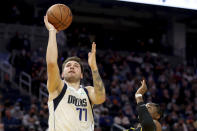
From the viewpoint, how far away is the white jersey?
372 cm

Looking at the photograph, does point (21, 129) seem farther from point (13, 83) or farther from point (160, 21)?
point (160, 21)

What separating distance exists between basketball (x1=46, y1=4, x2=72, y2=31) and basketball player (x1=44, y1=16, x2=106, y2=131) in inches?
20.1

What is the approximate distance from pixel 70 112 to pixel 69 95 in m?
0.18

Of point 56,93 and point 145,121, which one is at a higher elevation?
point 56,93

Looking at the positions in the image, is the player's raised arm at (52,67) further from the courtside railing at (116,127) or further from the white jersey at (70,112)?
the courtside railing at (116,127)

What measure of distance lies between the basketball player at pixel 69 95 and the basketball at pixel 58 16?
0.51 metres

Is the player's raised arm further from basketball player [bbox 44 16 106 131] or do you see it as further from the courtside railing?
the courtside railing

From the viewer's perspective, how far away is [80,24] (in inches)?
830

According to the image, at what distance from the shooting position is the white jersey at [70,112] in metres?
3.72

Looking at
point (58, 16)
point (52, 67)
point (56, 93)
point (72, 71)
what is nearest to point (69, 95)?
point (56, 93)

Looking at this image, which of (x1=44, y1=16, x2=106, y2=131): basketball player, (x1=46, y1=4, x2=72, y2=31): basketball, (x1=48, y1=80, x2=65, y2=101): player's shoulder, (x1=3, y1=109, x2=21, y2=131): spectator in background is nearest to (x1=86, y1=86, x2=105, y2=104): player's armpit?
(x1=44, y1=16, x2=106, y2=131): basketball player

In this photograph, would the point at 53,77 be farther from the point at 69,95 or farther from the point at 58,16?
the point at 58,16

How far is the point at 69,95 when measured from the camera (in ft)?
12.6

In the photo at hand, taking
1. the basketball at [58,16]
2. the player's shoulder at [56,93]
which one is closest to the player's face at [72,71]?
the player's shoulder at [56,93]
